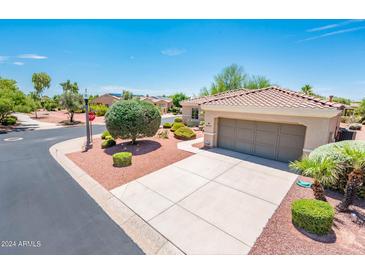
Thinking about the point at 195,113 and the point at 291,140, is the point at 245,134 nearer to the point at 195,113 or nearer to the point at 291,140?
the point at 291,140

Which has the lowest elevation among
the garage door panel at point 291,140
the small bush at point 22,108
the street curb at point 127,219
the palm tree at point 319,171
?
the street curb at point 127,219

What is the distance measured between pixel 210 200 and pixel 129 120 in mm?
7198

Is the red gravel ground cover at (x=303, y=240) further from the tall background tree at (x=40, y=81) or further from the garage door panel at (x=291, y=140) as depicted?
the tall background tree at (x=40, y=81)

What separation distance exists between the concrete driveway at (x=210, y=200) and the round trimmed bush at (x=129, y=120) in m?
3.73

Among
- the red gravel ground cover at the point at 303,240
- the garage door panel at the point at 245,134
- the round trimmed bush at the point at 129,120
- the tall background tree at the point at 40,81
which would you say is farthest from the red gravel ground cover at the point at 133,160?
the tall background tree at the point at 40,81

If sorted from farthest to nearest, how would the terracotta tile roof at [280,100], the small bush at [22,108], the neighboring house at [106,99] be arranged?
the neighboring house at [106,99] → the small bush at [22,108] → the terracotta tile roof at [280,100]

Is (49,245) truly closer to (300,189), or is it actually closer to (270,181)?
(270,181)

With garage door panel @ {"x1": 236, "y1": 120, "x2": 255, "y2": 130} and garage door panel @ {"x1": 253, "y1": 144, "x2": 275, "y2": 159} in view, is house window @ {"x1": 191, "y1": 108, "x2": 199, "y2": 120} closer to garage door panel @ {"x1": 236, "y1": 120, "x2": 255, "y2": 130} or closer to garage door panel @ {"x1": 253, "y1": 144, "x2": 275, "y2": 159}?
garage door panel @ {"x1": 236, "y1": 120, "x2": 255, "y2": 130}

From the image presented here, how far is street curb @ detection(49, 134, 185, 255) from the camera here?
4.01m

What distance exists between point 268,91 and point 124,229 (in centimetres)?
1143

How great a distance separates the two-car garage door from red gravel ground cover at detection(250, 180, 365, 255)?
4.53 m

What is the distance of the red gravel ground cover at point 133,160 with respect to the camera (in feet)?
25.4

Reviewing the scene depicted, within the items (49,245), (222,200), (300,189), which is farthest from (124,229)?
(300,189)
